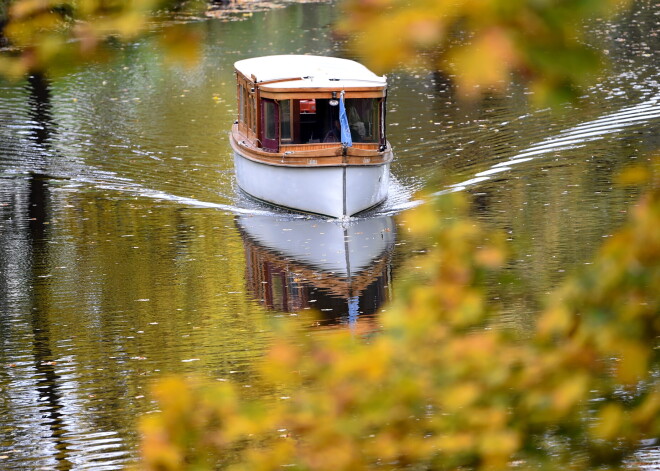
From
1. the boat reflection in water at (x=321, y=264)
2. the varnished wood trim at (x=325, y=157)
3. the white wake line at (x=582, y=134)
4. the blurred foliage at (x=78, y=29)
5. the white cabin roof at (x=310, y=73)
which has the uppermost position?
the blurred foliage at (x=78, y=29)

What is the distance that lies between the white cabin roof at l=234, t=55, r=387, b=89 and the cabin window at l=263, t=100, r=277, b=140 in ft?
1.34

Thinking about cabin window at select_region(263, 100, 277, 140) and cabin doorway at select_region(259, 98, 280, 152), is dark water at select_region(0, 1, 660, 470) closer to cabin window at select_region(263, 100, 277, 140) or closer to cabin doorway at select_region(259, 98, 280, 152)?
cabin doorway at select_region(259, 98, 280, 152)

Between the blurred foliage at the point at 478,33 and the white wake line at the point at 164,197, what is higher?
the blurred foliage at the point at 478,33

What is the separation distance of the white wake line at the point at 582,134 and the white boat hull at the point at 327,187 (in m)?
1.95

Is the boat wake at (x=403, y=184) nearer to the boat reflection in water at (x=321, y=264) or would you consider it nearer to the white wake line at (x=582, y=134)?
the white wake line at (x=582, y=134)

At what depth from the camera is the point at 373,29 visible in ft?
8.32

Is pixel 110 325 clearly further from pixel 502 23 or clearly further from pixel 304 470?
pixel 502 23

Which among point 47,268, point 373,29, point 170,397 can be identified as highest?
point 373,29

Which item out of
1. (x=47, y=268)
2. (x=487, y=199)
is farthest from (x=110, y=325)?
(x=487, y=199)

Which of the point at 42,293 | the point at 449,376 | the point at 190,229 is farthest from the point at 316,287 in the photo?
the point at 449,376

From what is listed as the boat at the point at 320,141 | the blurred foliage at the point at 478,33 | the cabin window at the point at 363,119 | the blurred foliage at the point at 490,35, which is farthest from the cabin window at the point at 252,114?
the blurred foliage at the point at 490,35

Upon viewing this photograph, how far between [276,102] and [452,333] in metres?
16.6

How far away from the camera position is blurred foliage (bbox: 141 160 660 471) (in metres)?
3.18

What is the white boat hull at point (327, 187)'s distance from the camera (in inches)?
760
